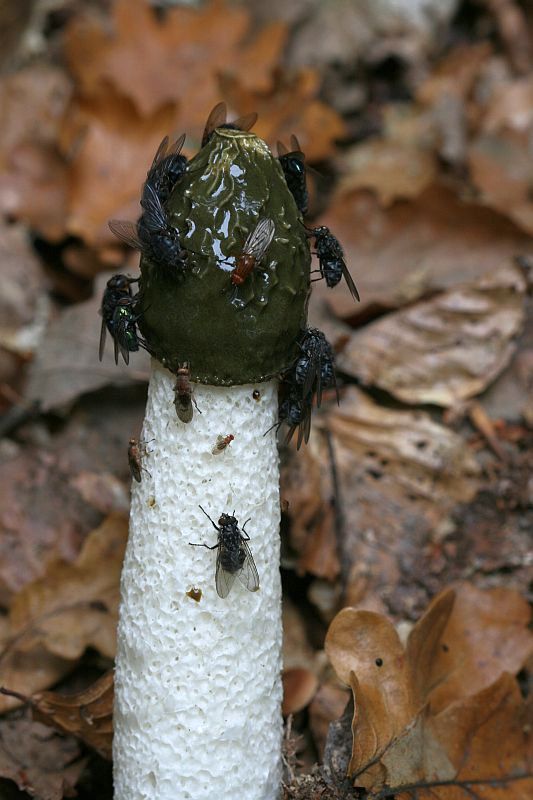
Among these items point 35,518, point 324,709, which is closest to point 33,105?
point 35,518

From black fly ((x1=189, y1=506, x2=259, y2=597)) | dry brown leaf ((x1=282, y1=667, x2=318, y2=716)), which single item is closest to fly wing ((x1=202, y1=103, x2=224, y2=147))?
black fly ((x1=189, y1=506, x2=259, y2=597))

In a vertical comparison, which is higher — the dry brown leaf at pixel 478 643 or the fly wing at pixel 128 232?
the fly wing at pixel 128 232

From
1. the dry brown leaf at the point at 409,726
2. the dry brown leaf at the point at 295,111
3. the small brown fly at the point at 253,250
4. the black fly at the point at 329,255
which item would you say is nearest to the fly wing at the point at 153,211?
the small brown fly at the point at 253,250

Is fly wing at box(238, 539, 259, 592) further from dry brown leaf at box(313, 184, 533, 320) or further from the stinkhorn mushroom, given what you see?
dry brown leaf at box(313, 184, 533, 320)

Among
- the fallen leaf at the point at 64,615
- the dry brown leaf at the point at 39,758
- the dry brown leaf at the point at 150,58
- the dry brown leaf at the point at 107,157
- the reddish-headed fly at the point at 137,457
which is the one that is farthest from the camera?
the dry brown leaf at the point at 150,58

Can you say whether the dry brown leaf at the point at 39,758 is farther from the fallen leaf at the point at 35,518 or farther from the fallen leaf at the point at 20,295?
the fallen leaf at the point at 20,295

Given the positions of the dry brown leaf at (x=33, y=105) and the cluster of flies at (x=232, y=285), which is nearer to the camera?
the cluster of flies at (x=232, y=285)
